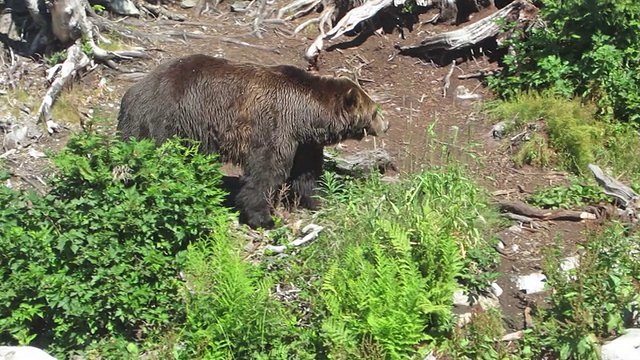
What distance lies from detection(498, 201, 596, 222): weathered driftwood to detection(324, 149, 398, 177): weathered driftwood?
1443mm

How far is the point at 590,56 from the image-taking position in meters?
10.1

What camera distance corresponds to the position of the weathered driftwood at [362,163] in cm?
905

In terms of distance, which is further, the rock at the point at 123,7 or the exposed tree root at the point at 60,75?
the rock at the point at 123,7

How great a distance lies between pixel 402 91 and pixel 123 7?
4162 millimetres

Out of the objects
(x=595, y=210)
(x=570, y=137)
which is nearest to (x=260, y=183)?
(x=595, y=210)

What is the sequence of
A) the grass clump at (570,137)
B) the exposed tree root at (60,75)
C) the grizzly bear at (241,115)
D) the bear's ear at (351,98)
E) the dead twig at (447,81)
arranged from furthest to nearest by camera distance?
1. the dead twig at (447,81)
2. the exposed tree root at (60,75)
3. the grass clump at (570,137)
4. the bear's ear at (351,98)
5. the grizzly bear at (241,115)

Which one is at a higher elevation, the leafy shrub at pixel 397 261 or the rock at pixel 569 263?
the leafy shrub at pixel 397 261

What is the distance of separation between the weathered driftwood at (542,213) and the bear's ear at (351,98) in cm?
171

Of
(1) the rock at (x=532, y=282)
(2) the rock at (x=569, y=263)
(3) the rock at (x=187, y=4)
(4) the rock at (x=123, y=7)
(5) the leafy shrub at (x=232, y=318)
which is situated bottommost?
(1) the rock at (x=532, y=282)

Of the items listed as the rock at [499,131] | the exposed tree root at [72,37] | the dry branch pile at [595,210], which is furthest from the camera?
the exposed tree root at [72,37]

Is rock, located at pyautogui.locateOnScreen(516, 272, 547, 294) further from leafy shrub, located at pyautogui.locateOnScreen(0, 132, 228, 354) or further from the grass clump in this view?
leafy shrub, located at pyautogui.locateOnScreen(0, 132, 228, 354)

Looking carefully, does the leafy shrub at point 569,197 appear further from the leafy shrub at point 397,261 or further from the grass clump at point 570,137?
the leafy shrub at point 397,261

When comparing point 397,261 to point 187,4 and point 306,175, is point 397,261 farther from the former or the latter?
point 187,4

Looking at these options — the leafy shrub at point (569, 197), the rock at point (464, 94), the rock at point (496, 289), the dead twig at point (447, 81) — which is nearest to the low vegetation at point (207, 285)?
the rock at point (496, 289)
